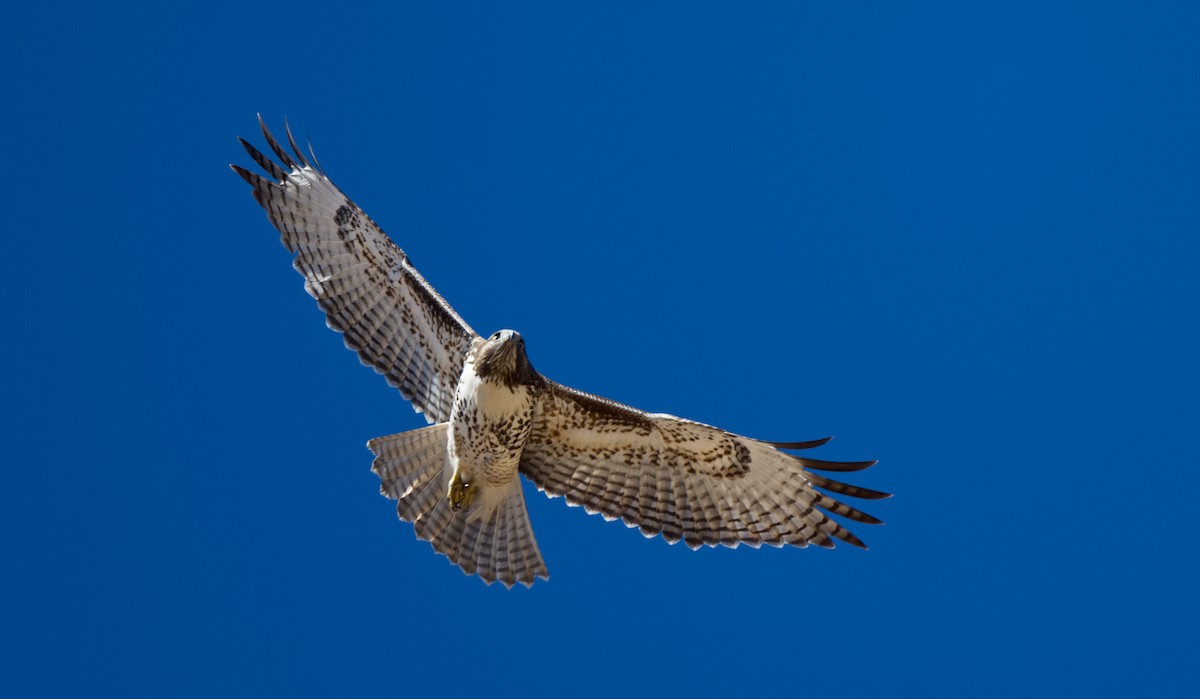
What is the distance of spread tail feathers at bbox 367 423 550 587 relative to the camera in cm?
1141

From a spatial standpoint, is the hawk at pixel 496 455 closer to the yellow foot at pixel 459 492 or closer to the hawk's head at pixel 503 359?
the yellow foot at pixel 459 492

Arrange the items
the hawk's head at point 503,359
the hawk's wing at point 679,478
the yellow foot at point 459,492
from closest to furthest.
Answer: the hawk's head at point 503,359 → the yellow foot at point 459,492 → the hawk's wing at point 679,478

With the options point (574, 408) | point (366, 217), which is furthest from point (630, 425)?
point (366, 217)

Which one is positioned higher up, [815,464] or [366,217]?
[366,217]

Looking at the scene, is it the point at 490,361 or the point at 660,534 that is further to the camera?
the point at 660,534

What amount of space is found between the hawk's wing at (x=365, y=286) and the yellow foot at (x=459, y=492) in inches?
17.0

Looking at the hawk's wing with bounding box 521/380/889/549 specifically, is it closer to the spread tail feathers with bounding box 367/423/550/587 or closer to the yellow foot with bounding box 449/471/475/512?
the spread tail feathers with bounding box 367/423/550/587

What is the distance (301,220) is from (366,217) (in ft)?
1.25

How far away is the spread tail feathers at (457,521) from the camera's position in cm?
1141

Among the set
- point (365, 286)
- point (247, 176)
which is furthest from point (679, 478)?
point (247, 176)

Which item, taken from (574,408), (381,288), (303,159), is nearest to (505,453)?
(574,408)

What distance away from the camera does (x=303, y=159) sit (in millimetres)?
11359

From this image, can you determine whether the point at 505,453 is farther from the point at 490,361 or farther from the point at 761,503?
the point at 761,503

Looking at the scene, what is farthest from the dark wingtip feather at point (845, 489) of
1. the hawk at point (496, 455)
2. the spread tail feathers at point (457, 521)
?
the spread tail feathers at point (457, 521)
